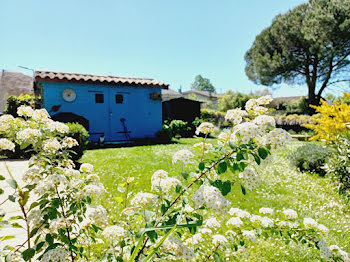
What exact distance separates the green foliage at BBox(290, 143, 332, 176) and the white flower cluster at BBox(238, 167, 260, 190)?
5307mm

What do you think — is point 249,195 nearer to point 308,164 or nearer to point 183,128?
point 308,164

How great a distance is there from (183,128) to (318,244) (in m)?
14.9

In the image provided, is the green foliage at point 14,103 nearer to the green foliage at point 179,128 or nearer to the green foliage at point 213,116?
the green foliage at point 179,128

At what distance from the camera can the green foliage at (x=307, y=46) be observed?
20.2m

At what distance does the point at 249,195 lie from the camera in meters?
3.98

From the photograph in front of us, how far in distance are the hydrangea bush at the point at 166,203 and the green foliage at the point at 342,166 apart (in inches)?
119

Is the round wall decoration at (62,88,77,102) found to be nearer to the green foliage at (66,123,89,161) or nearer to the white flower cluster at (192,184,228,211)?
the green foliage at (66,123,89,161)

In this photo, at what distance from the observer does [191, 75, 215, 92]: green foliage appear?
78625 millimetres

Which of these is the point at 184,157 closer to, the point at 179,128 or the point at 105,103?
the point at 105,103

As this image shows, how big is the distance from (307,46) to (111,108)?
2265cm

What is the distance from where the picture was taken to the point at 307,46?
882 inches

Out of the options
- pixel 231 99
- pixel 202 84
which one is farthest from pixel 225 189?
pixel 202 84

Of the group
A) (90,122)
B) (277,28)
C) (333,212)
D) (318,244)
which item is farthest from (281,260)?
(277,28)

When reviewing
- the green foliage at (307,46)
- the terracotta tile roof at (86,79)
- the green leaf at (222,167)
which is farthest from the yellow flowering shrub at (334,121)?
the green foliage at (307,46)
